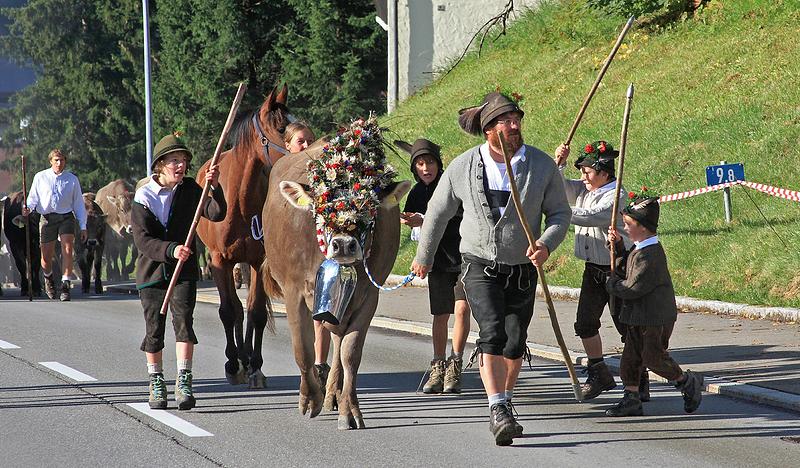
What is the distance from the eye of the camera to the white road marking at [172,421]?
8626 millimetres

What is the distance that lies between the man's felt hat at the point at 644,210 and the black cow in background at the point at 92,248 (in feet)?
49.0

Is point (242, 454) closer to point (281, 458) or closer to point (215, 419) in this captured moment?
point (281, 458)

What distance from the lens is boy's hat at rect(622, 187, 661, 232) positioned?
352 inches

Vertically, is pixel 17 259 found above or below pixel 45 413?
above

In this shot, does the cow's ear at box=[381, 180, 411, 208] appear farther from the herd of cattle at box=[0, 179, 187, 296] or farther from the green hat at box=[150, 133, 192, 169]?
the herd of cattle at box=[0, 179, 187, 296]

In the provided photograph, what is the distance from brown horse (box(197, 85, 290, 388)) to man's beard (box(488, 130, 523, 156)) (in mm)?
2993

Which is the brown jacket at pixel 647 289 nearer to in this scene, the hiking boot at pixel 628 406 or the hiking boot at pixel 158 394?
the hiking boot at pixel 628 406

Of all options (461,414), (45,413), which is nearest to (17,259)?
(45,413)

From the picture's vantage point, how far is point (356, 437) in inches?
330

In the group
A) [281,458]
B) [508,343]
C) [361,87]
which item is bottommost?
[281,458]

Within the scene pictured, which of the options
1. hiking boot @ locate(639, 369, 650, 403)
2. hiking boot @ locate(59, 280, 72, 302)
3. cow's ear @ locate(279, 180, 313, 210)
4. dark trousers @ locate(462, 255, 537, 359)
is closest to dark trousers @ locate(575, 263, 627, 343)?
hiking boot @ locate(639, 369, 650, 403)

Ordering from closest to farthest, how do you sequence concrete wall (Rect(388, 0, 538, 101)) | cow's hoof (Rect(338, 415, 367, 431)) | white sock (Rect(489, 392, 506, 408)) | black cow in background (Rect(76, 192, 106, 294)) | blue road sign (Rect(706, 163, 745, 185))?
1. white sock (Rect(489, 392, 506, 408))
2. cow's hoof (Rect(338, 415, 367, 431))
3. blue road sign (Rect(706, 163, 745, 185))
4. black cow in background (Rect(76, 192, 106, 294))
5. concrete wall (Rect(388, 0, 538, 101))

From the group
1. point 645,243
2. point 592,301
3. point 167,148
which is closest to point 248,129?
point 167,148

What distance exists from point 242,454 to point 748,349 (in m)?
5.68
